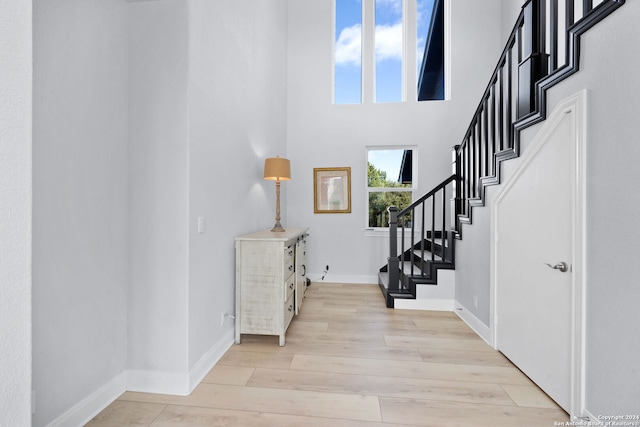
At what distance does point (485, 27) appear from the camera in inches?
175

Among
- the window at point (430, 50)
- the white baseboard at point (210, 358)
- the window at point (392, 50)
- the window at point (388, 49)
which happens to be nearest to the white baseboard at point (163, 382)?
the white baseboard at point (210, 358)

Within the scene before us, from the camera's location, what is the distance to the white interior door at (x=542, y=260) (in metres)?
1.68

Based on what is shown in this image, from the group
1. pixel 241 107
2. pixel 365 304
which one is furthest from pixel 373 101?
pixel 365 304

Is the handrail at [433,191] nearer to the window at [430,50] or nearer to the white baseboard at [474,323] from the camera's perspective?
the white baseboard at [474,323]

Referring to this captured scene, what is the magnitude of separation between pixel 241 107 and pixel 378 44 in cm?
311

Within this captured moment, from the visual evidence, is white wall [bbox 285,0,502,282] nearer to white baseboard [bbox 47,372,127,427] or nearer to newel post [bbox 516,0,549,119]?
newel post [bbox 516,0,549,119]

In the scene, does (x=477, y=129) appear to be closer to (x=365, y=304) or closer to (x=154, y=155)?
(x=365, y=304)

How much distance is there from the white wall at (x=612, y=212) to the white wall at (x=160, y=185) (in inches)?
89.4

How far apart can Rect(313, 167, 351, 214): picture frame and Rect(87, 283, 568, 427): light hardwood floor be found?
7.23ft

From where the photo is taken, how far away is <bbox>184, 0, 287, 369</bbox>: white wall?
1.94m

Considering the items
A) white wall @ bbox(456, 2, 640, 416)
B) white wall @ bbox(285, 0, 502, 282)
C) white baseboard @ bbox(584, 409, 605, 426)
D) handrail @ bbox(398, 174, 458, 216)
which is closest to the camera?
white wall @ bbox(456, 2, 640, 416)

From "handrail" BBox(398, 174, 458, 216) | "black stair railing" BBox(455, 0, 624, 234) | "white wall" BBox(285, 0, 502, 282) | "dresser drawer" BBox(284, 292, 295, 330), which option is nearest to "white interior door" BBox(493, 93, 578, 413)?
"black stair railing" BBox(455, 0, 624, 234)

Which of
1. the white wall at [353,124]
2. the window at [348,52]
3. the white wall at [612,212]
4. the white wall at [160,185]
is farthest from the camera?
the window at [348,52]

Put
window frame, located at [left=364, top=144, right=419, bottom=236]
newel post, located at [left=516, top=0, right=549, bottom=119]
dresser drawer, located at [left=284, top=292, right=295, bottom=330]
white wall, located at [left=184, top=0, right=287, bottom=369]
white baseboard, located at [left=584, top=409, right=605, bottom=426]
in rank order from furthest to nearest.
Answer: window frame, located at [left=364, top=144, right=419, bottom=236]
dresser drawer, located at [left=284, top=292, right=295, bottom=330]
newel post, located at [left=516, top=0, right=549, bottom=119]
white wall, located at [left=184, top=0, right=287, bottom=369]
white baseboard, located at [left=584, top=409, right=605, bottom=426]
